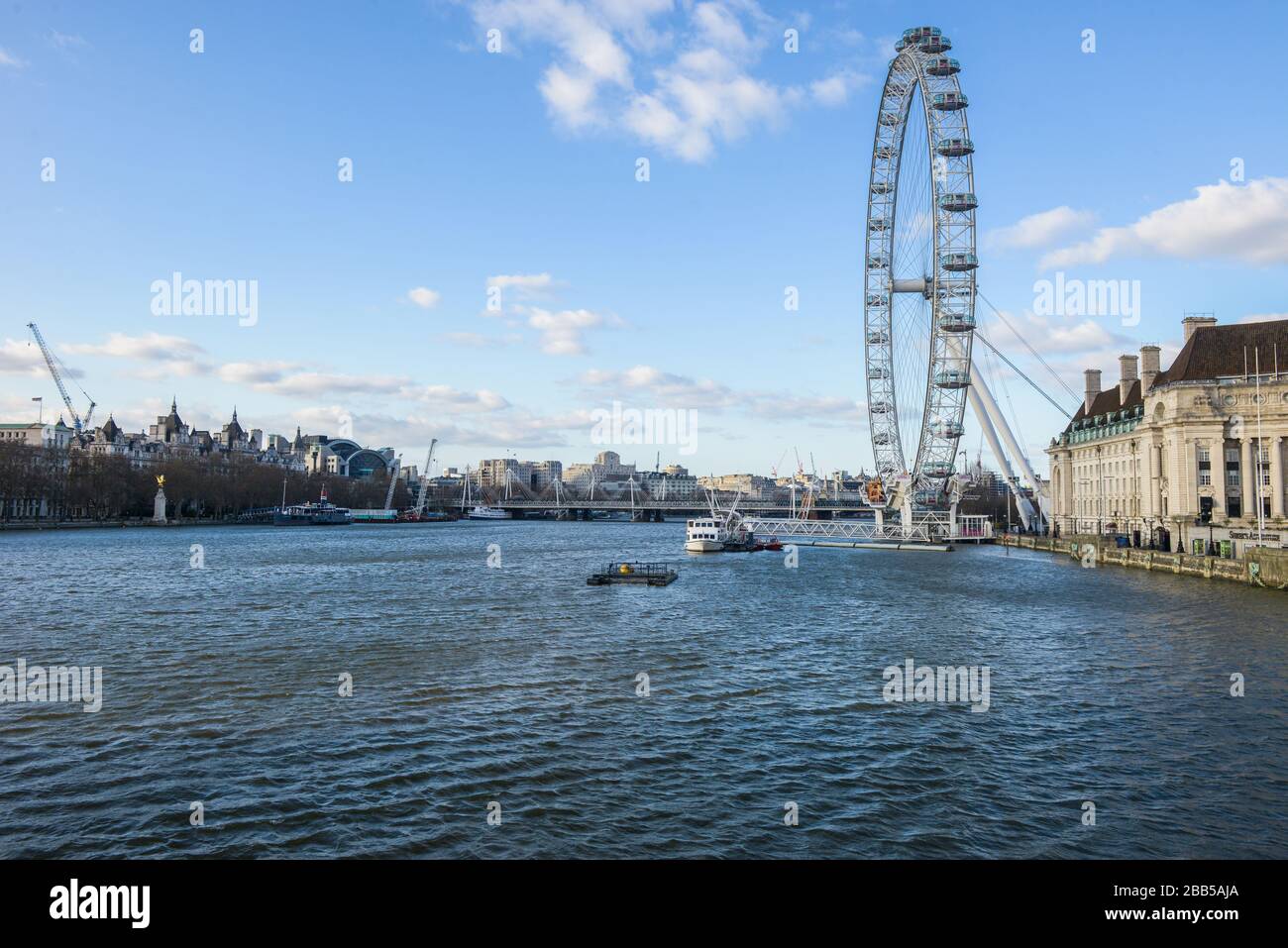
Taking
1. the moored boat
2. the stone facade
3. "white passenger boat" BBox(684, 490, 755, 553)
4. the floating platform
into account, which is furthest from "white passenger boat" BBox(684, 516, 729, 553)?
the moored boat

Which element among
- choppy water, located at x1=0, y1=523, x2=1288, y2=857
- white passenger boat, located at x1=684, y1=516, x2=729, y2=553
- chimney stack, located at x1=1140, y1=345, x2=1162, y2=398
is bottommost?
choppy water, located at x1=0, y1=523, x2=1288, y2=857

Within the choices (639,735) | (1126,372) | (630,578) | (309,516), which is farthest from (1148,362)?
(309,516)

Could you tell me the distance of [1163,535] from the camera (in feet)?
256

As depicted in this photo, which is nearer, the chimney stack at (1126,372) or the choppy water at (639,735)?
the choppy water at (639,735)

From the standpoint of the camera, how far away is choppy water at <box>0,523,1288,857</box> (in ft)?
44.5

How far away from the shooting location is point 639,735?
19.0 m

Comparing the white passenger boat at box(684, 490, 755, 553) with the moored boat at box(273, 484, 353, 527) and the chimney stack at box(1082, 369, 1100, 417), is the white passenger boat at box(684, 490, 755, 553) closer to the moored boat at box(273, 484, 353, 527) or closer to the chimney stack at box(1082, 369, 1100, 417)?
the chimney stack at box(1082, 369, 1100, 417)

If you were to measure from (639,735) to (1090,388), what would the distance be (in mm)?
120921

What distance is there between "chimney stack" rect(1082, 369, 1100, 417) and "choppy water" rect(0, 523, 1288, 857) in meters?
83.5

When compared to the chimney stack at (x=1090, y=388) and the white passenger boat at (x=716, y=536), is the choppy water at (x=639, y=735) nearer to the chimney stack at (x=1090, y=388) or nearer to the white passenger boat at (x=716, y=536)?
the white passenger boat at (x=716, y=536)

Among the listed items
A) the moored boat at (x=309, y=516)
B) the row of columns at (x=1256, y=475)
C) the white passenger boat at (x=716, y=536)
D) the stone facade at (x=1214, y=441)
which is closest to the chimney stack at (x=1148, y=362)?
the stone facade at (x=1214, y=441)

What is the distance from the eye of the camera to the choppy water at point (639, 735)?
13.6m

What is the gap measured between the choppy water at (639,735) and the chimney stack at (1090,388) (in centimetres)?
8346
